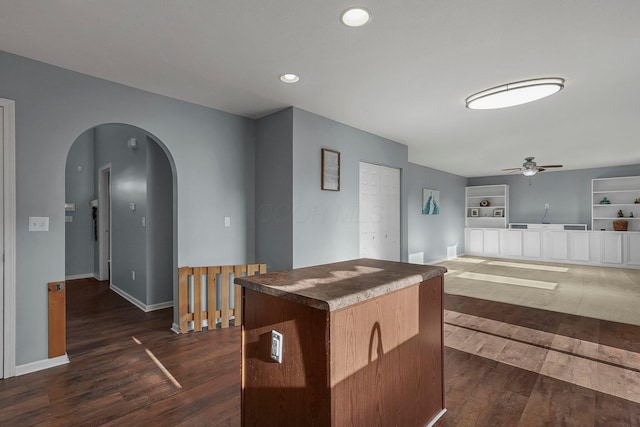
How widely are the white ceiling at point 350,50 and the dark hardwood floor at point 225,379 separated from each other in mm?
2416

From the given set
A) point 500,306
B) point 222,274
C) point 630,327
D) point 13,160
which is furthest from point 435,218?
point 13,160

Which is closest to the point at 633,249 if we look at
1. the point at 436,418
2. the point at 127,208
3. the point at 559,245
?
the point at 559,245

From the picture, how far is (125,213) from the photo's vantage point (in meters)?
4.70

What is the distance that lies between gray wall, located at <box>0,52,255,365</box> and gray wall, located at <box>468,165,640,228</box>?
840 cm

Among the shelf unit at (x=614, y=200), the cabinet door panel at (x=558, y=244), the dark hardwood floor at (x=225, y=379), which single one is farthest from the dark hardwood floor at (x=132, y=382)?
the shelf unit at (x=614, y=200)

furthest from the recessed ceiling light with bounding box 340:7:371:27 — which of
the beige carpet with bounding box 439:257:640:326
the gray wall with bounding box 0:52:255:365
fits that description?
the beige carpet with bounding box 439:257:640:326

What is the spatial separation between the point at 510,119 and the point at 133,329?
5051 millimetres

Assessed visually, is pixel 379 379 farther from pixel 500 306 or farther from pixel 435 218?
pixel 435 218

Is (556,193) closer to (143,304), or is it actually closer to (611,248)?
(611,248)

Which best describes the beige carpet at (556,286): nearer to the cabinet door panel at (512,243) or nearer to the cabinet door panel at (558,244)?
the cabinet door panel at (558,244)

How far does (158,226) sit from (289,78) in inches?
103

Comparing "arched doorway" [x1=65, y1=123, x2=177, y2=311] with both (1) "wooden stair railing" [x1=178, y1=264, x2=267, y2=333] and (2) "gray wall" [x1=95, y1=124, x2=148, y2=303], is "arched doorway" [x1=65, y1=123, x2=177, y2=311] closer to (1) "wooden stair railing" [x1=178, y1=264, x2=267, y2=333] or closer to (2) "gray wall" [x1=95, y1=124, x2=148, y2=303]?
(2) "gray wall" [x1=95, y1=124, x2=148, y2=303]

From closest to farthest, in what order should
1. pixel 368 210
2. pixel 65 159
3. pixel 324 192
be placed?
pixel 65 159
pixel 324 192
pixel 368 210

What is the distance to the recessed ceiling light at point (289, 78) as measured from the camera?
111 inches
